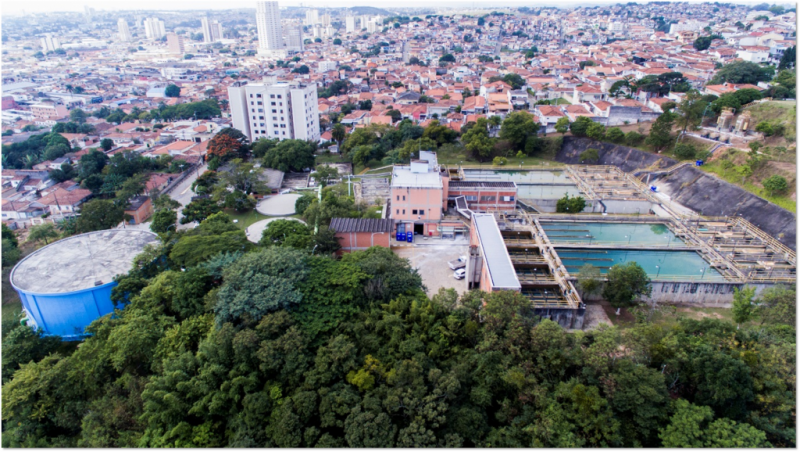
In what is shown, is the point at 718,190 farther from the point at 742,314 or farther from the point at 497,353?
the point at 497,353

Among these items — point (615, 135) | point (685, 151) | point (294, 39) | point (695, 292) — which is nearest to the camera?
point (695, 292)

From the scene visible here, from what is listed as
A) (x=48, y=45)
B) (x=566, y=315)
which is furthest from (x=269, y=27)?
(x=566, y=315)

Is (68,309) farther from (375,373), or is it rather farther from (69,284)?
(375,373)


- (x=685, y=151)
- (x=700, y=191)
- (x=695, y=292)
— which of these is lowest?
(x=695, y=292)

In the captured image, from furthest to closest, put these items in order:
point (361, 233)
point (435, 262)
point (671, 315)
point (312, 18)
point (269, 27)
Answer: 1. point (312, 18)
2. point (269, 27)
3. point (361, 233)
4. point (435, 262)
5. point (671, 315)

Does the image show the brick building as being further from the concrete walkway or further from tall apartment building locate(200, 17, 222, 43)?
tall apartment building locate(200, 17, 222, 43)

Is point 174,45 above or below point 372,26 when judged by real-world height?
below

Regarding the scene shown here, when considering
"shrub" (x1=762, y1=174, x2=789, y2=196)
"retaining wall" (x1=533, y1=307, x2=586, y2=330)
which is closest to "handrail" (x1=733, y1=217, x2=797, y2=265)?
"shrub" (x1=762, y1=174, x2=789, y2=196)

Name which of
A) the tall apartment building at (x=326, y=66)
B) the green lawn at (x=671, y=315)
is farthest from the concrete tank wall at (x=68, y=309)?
the tall apartment building at (x=326, y=66)
